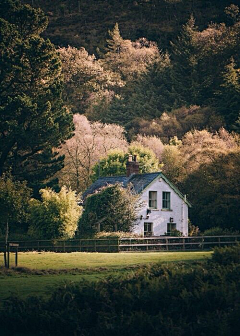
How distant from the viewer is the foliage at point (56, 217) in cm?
5719

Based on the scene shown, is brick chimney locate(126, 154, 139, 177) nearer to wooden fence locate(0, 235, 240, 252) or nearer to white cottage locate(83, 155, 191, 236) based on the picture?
white cottage locate(83, 155, 191, 236)

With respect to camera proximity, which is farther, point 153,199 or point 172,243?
point 153,199

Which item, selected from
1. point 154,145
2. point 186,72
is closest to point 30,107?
point 154,145

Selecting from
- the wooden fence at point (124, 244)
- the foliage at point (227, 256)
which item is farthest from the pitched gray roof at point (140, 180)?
the foliage at point (227, 256)

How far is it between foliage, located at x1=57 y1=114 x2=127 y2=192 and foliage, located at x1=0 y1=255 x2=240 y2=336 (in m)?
57.0

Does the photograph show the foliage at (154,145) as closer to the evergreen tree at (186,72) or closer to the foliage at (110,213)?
the evergreen tree at (186,72)

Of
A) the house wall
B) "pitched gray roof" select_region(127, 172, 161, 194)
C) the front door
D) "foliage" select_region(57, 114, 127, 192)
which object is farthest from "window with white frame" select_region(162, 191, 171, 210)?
"foliage" select_region(57, 114, 127, 192)

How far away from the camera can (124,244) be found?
174 feet

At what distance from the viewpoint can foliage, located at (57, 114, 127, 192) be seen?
83.6m

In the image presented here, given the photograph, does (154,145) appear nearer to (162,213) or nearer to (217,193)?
(162,213)

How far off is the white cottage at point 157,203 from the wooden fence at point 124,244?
8845 millimetres

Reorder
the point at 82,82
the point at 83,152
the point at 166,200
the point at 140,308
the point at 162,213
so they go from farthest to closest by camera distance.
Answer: the point at 82,82, the point at 83,152, the point at 166,200, the point at 162,213, the point at 140,308

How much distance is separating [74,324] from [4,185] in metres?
22.7

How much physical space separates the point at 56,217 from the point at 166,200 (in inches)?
545
